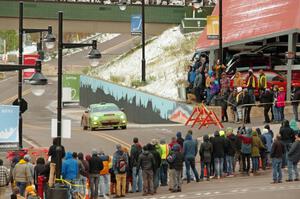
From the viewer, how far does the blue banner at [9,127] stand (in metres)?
29.4

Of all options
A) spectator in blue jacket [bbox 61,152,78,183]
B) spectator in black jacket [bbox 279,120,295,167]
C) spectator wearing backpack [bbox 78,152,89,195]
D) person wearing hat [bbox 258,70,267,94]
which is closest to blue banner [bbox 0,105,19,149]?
spectator wearing backpack [bbox 78,152,89,195]

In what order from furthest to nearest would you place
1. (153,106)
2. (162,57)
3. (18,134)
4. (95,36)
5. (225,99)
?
(95,36) → (162,57) → (153,106) → (225,99) → (18,134)

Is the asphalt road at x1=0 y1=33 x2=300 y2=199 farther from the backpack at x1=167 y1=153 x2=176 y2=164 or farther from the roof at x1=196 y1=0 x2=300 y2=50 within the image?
the roof at x1=196 y1=0 x2=300 y2=50

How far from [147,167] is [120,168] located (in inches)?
28.5

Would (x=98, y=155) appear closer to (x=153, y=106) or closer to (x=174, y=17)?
(x=153, y=106)

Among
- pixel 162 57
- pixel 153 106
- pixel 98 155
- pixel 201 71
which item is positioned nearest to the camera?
pixel 98 155

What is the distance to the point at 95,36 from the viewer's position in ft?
419

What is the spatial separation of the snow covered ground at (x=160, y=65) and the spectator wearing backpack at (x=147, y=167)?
21.7 m

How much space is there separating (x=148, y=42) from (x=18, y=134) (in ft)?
121

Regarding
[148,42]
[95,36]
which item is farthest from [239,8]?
[95,36]

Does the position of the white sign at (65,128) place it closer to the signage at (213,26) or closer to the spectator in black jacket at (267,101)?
the spectator in black jacket at (267,101)

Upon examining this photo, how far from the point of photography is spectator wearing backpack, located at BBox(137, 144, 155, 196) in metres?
24.6

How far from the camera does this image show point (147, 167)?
24594 millimetres

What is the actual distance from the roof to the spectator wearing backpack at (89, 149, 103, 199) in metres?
17.5
